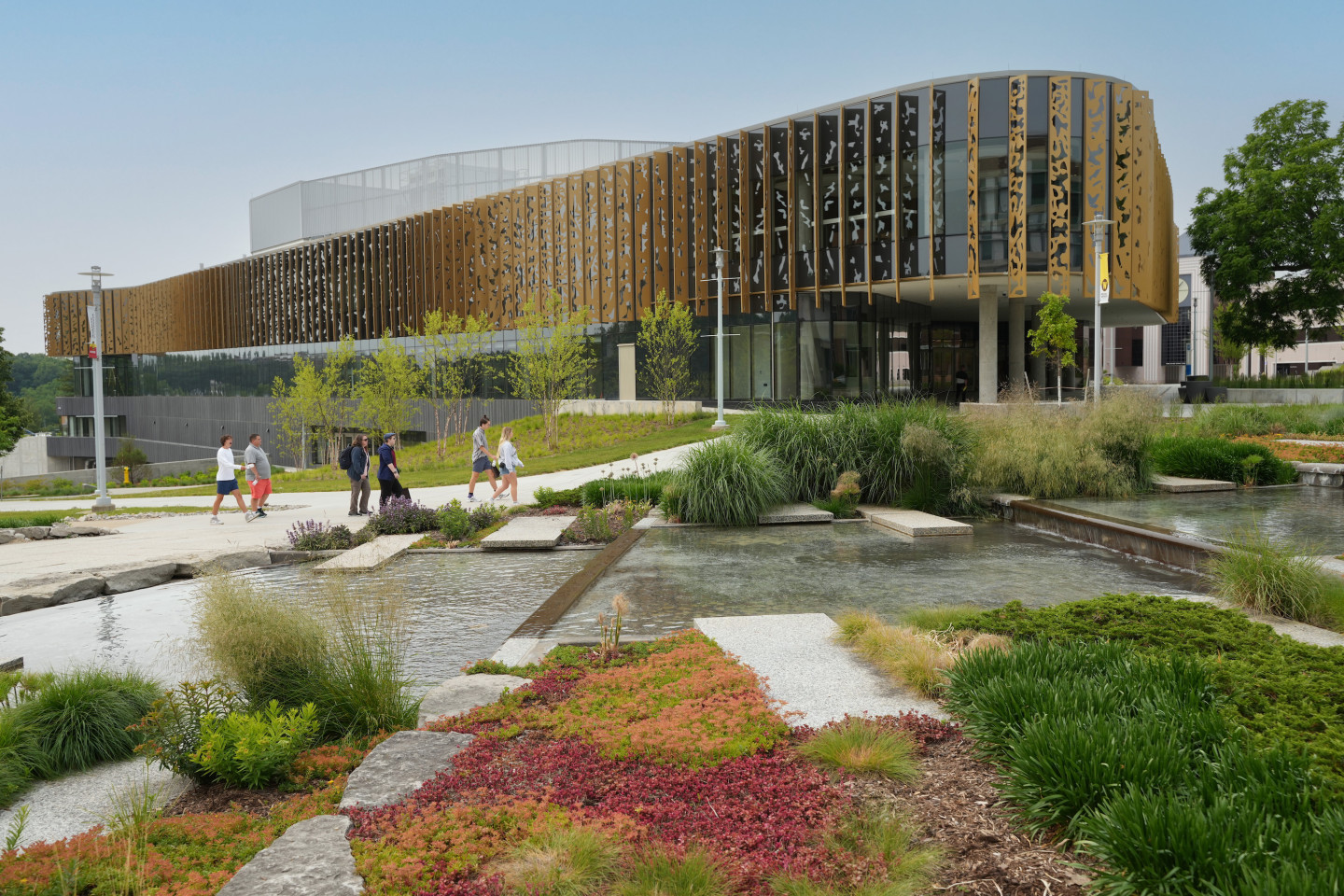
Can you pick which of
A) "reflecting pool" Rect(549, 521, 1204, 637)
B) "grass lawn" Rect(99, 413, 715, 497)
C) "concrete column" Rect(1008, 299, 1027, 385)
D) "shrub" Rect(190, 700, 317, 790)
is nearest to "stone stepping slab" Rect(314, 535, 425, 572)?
"reflecting pool" Rect(549, 521, 1204, 637)

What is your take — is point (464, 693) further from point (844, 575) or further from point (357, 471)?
point (357, 471)

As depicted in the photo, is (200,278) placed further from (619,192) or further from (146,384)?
(619,192)

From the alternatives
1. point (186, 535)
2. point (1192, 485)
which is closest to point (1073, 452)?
point (1192, 485)

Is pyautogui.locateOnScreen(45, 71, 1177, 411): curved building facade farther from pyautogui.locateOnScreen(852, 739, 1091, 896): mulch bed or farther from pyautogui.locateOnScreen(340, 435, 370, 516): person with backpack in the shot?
pyautogui.locateOnScreen(852, 739, 1091, 896): mulch bed

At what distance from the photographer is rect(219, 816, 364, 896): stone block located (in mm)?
3127

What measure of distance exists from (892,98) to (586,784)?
31.8 meters

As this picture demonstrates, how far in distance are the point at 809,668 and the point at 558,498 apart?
10.8 metres

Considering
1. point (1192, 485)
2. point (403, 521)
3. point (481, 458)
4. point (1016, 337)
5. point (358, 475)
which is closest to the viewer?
point (403, 521)

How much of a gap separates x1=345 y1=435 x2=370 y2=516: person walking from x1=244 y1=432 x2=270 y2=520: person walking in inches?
77.8

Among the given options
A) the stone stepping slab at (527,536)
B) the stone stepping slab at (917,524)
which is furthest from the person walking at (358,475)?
the stone stepping slab at (917,524)

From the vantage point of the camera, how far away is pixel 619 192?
40281 mm

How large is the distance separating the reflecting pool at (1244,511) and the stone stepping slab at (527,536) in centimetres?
789

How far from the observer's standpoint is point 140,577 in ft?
36.0

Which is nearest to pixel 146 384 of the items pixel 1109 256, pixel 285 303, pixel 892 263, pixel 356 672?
pixel 285 303
